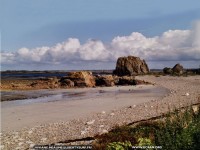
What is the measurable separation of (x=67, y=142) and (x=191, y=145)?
4855 mm

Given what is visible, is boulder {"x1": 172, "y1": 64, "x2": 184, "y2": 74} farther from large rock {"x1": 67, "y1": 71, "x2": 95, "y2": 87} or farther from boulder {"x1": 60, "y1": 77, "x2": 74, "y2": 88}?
boulder {"x1": 60, "y1": 77, "x2": 74, "y2": 88}

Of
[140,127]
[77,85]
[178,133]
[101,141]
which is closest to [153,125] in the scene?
[140,127]

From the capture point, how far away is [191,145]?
24.8 ft

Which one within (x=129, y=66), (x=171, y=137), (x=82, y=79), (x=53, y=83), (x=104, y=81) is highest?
(x=129, y=66)

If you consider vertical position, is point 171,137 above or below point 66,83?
above

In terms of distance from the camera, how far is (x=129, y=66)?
90875 millimetres

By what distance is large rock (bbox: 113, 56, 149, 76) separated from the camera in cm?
9025

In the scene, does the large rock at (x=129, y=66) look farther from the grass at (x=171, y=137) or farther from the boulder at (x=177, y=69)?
the grass at (x=171, y=137)

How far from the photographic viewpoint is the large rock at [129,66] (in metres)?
90.2

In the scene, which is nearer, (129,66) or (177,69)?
(177,69)

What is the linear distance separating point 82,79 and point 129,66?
41.1 m

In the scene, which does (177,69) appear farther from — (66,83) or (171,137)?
(171,137)

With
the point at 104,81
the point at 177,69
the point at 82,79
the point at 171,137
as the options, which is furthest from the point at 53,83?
the point at 177,69


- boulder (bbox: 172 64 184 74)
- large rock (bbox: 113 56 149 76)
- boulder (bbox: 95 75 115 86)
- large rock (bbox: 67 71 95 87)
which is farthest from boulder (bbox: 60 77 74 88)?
boulder (bbox: 172 64 184 74)
